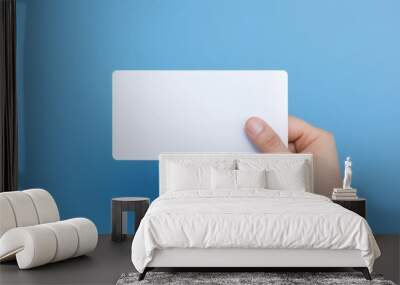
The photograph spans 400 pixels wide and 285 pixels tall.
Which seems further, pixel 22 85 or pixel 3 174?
pixel 22 85

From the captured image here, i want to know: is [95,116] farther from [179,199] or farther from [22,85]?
[179,199]

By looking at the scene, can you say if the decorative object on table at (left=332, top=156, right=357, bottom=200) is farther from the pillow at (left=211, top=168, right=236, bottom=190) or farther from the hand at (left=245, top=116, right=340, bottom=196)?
the pillow at (left=211, top=168, right=236, bottom=190)

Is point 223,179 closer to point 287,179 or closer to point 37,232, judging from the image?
point 287,179

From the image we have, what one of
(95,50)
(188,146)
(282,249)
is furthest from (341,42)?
(282,249)

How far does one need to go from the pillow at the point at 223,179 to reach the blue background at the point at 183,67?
97 cm

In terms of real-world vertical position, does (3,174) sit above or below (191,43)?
below

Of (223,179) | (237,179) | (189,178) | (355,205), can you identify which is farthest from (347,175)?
(189,178)

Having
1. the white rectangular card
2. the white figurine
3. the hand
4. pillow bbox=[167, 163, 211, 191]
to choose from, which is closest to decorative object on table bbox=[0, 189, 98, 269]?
pillow bbox=[167, 163, 211, 191]

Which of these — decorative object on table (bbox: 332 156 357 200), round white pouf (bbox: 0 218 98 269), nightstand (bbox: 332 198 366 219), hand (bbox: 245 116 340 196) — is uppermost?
hand (bbox: 245 116 340 196)

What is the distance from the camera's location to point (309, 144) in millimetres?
7336

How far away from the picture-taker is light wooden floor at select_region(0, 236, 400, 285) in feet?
16.0

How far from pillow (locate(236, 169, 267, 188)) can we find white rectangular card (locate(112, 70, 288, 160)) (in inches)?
28.1

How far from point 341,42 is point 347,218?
2.99 metres

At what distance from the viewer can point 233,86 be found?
7301mm
